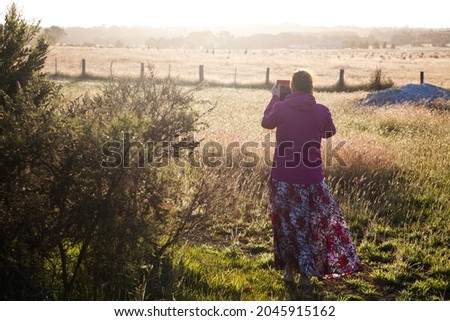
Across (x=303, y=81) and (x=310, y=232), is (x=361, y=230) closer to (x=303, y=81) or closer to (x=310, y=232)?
(x=310, y=232)

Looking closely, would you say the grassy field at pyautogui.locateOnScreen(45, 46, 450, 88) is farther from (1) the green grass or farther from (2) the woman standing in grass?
(2) the woman standing in grass

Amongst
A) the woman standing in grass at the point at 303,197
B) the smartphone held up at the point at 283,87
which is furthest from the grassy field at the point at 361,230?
the smartphone held up at the point at 283,87

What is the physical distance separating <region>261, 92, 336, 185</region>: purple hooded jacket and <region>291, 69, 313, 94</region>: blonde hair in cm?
5

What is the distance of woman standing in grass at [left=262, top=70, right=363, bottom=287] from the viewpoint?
4855 mm

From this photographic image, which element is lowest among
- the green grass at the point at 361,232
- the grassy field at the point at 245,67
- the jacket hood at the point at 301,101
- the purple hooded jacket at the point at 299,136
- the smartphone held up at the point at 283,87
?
the green grass at the point at 361,232

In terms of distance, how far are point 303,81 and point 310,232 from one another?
1454mm

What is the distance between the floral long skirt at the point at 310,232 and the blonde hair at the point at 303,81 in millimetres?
918

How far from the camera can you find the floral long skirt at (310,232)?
16.2ft

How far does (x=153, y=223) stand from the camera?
14.0ft

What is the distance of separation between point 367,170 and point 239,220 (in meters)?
2.67

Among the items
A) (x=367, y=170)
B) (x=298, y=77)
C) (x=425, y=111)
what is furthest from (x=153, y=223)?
(x=425, y=111)

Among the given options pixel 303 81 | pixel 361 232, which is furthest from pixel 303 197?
Result: pixel 361 232

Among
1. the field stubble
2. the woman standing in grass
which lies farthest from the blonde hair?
the field stubble

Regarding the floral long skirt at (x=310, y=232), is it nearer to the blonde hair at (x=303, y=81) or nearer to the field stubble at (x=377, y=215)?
the field stubble at (x=377, y=215)
